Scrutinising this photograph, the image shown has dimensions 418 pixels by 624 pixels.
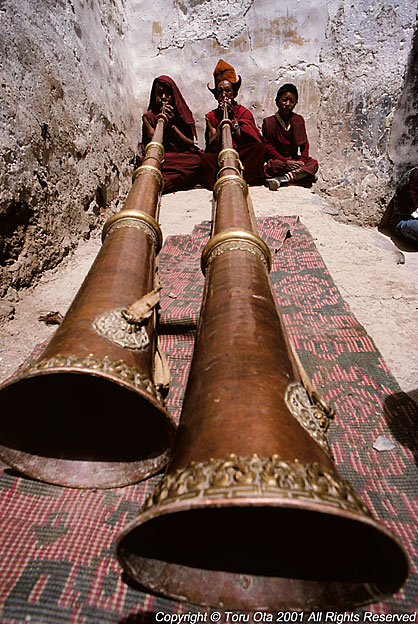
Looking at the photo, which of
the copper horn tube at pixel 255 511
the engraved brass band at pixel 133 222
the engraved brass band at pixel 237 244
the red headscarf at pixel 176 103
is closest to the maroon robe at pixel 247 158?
the red headscarf at pixel 176 103

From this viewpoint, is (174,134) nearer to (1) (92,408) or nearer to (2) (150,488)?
(1) (92,408)

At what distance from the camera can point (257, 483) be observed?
716mm

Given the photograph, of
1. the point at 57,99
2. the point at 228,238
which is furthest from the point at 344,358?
the point at 57,99

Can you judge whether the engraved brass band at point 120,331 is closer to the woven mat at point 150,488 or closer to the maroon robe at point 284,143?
the woven mat at point 150,488

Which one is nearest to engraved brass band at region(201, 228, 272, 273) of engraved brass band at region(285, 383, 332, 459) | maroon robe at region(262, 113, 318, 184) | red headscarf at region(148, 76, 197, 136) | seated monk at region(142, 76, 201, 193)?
engraved brass band at region(285, 383, 332, 459)

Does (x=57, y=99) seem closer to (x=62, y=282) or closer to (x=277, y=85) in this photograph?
(x=62, y=282)

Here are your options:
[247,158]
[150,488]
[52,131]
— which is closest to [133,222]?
[150,488]

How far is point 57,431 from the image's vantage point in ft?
4.21

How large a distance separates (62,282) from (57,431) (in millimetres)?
1824

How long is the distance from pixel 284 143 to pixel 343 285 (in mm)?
3698

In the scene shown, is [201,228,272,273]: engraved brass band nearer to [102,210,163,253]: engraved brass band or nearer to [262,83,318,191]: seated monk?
[102,210,163,253]: engraved brass band

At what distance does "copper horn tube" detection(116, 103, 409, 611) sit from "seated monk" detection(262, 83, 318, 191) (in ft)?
14.9

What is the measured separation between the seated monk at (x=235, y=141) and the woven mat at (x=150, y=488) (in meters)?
3.52

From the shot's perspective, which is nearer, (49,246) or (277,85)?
(49,246)
